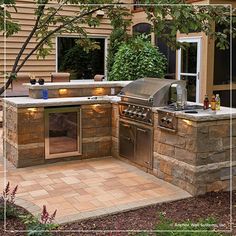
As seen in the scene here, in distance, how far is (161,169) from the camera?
532 centimetres

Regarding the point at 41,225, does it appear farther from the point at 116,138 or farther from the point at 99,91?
the point at 99,91

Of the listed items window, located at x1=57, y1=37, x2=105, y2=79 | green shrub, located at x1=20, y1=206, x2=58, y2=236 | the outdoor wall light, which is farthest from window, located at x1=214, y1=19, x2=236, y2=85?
green shrub, located at x1=20, y1=206, x2=58, y2=236

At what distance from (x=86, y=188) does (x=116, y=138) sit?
154cm

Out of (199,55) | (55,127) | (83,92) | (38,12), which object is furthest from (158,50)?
(38,12)

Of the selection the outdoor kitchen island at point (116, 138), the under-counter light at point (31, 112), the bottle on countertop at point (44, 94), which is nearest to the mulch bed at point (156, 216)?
the outdoor kitchen island at point (116, 138)

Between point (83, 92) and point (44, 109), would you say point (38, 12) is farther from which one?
point (83, 92)

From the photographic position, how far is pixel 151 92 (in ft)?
18.0

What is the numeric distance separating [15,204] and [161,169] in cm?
196

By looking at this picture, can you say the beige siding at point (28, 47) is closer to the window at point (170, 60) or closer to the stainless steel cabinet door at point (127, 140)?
the window at point (170, 60)

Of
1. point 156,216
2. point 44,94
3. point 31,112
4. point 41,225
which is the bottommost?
point 156,216

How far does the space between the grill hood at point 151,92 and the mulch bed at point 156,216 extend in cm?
142

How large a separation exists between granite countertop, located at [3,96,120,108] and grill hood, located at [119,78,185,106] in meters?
0.49

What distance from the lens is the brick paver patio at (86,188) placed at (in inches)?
172

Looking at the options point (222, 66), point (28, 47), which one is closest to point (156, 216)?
point (222, 66)
